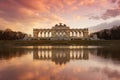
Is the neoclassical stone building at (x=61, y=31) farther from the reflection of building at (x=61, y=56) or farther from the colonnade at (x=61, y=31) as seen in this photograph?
the reflection of building at (x=61, y=56)

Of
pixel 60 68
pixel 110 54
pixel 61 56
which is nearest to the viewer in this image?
pixel 60 68

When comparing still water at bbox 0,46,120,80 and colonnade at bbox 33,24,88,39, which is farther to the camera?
colonnade at bbox 33,24,88,39

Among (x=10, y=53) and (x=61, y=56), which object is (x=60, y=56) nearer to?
(x=61, y=56)

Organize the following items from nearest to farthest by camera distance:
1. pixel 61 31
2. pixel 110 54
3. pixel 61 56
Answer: pixel 61 56 → pixel 110 54 → pixel 61 31

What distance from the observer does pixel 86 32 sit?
91812 millimetres

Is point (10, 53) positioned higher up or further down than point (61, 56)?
higher up

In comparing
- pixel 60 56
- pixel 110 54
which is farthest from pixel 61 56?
pixel 110 54

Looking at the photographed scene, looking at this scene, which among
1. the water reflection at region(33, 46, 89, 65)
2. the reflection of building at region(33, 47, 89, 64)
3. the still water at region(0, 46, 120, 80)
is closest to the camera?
the still water at region(0, 46, 120, 80)

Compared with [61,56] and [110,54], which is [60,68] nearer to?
[61,56]

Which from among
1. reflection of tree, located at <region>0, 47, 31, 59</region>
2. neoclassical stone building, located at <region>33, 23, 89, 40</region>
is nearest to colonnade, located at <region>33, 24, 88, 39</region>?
neoclassical stone building, located at <region>33, 23, 89, 40</region>

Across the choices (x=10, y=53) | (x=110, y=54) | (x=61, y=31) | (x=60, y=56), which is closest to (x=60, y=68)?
(x=60, y=56)

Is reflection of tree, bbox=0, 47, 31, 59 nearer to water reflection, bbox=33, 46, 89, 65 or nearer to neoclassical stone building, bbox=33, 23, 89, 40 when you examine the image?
water reflection, bbox=33, 46, 89, 65

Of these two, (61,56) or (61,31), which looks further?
(61,31)

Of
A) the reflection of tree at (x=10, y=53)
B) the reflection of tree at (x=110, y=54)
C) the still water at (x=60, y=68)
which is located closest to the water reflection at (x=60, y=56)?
the still water at (x=60, y=68)
